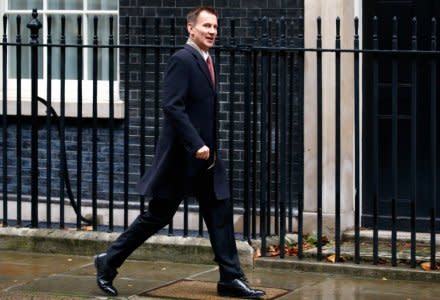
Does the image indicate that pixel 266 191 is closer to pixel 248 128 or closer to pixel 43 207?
pixel 248 128

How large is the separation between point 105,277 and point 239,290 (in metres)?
0.88

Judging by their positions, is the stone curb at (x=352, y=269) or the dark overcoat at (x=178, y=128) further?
the stone curb at (x=352, y=269)

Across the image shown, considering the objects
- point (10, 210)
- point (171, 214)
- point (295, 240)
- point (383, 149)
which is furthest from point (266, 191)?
point (10, 210)

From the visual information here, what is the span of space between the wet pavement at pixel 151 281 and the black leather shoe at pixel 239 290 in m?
0.24

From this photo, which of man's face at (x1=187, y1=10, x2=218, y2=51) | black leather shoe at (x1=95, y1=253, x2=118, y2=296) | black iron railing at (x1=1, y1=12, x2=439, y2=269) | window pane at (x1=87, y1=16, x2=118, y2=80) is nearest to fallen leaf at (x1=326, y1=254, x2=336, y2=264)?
black iron railing at (x1=1, y1=12, x2=439, y2=269)

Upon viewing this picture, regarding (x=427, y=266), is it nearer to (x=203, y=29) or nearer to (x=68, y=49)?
(x=203, y=29)

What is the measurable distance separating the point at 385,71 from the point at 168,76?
3051mm

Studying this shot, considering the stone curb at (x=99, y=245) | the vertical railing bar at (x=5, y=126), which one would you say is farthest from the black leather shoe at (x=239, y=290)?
the vertical railing bar at (x=5, y=126)

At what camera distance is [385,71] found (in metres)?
10.3

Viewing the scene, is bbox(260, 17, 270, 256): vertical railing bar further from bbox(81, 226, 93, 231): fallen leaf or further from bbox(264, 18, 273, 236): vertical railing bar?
bbox(81, 226, 93, 231): fallen leaf

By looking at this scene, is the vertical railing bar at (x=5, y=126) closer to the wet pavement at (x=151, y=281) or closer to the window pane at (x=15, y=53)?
the wet pavement at (x=151, y=281)

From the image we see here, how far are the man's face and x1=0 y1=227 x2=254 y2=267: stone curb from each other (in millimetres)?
2001

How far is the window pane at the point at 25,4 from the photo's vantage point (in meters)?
11.6

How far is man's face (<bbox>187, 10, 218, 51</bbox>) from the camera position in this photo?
7.73m
